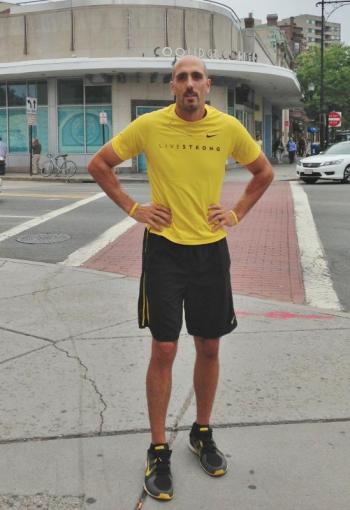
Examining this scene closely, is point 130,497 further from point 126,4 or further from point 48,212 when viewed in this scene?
point 126,4

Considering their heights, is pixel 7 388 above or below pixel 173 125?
below

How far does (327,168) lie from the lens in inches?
808

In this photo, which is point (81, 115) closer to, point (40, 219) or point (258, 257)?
point (40, 219)

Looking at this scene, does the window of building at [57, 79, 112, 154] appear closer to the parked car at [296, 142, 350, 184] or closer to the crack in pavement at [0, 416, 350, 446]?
the parked car at [296, 142, 350, 184]

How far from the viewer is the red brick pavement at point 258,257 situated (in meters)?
7.00

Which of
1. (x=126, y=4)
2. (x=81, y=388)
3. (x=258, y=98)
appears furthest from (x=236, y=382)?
(x=258, y=98)

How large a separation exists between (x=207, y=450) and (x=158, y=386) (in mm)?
417

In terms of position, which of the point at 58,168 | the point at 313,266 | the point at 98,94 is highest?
the point at 98,94

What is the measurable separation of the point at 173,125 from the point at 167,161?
170 mm

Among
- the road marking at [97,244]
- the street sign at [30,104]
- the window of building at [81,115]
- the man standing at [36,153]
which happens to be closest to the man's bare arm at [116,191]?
the road marking at [97,244]

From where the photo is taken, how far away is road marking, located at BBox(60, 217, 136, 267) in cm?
867

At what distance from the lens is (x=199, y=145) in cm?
290

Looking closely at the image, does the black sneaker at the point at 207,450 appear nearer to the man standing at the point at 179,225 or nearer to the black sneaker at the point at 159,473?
the man standing at the point at 179,225

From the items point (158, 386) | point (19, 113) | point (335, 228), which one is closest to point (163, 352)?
point (158, 386)
